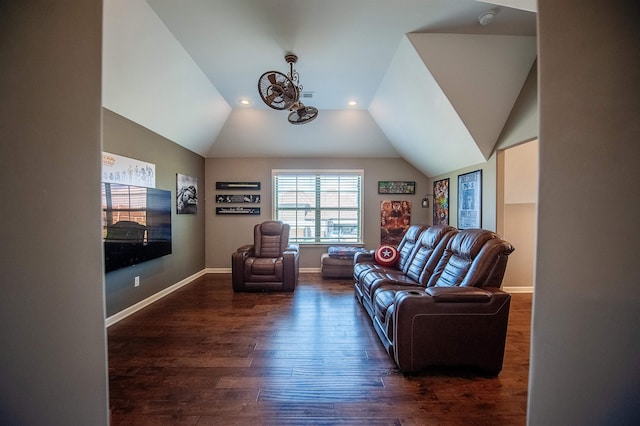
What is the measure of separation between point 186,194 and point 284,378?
3664mm

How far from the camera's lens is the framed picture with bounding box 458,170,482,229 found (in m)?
3.36

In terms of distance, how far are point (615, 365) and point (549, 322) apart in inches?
9.7

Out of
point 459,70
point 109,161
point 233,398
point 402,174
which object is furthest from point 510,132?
point 109,161

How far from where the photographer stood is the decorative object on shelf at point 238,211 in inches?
201

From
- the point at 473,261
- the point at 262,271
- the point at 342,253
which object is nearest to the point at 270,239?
the point at 262,271

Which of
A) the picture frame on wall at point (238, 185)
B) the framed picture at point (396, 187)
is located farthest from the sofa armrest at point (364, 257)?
the picture frame on wall at point (238, 185)

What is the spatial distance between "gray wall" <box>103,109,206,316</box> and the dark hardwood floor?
0.40 metres

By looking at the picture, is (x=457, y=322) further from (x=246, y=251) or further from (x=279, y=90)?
(x=246, y=251)

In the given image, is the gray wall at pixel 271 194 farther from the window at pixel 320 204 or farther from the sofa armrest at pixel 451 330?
the sofa armrest at pixel 451 330

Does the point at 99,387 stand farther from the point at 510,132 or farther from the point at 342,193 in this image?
the point at 342,193

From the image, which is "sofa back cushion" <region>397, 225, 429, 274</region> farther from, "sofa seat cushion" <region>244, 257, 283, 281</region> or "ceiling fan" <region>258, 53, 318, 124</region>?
"ceiling fan" <region>258, 53, 318, 124</region>

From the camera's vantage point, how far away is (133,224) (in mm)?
2914

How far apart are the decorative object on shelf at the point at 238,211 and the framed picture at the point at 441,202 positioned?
370cm

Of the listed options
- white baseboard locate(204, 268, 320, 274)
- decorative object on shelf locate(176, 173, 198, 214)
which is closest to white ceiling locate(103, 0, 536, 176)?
decorative object on shelf locate(176, 173, 198, 214)
